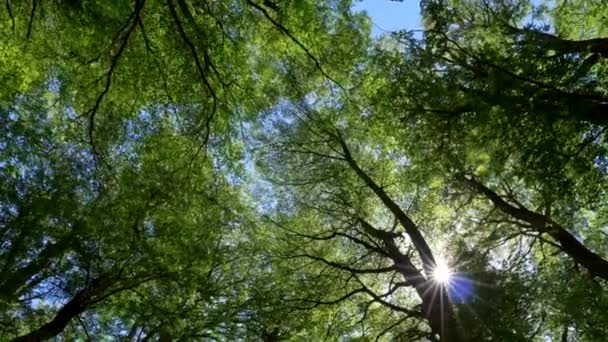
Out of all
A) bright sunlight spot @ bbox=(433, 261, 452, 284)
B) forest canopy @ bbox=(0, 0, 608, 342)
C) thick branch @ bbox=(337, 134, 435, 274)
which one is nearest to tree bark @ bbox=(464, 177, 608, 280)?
forest canopy @ bbox=(0, 0, 608, 342)

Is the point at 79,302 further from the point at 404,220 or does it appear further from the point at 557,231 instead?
the point at 557,231

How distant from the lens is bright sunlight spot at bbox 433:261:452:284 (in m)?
7.72

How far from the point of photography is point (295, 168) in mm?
10164

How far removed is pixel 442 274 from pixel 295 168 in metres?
3.84

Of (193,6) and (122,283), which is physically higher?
(193,6)

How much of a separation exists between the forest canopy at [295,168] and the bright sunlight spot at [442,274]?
4 cm

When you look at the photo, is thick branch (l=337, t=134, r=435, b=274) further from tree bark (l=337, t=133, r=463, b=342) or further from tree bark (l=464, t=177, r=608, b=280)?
tree bark (l=464, t=177, r=608, b=280)

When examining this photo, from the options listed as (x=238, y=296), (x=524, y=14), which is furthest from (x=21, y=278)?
(x=524, y=14)

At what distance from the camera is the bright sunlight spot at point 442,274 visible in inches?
304

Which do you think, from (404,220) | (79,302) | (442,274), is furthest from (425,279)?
(79,302)

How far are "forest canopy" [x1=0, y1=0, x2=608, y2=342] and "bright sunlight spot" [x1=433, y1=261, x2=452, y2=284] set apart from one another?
0.14 ft

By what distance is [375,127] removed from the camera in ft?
24.0

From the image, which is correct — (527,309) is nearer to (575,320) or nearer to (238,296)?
(575,320)

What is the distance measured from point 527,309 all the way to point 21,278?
30.5ft
